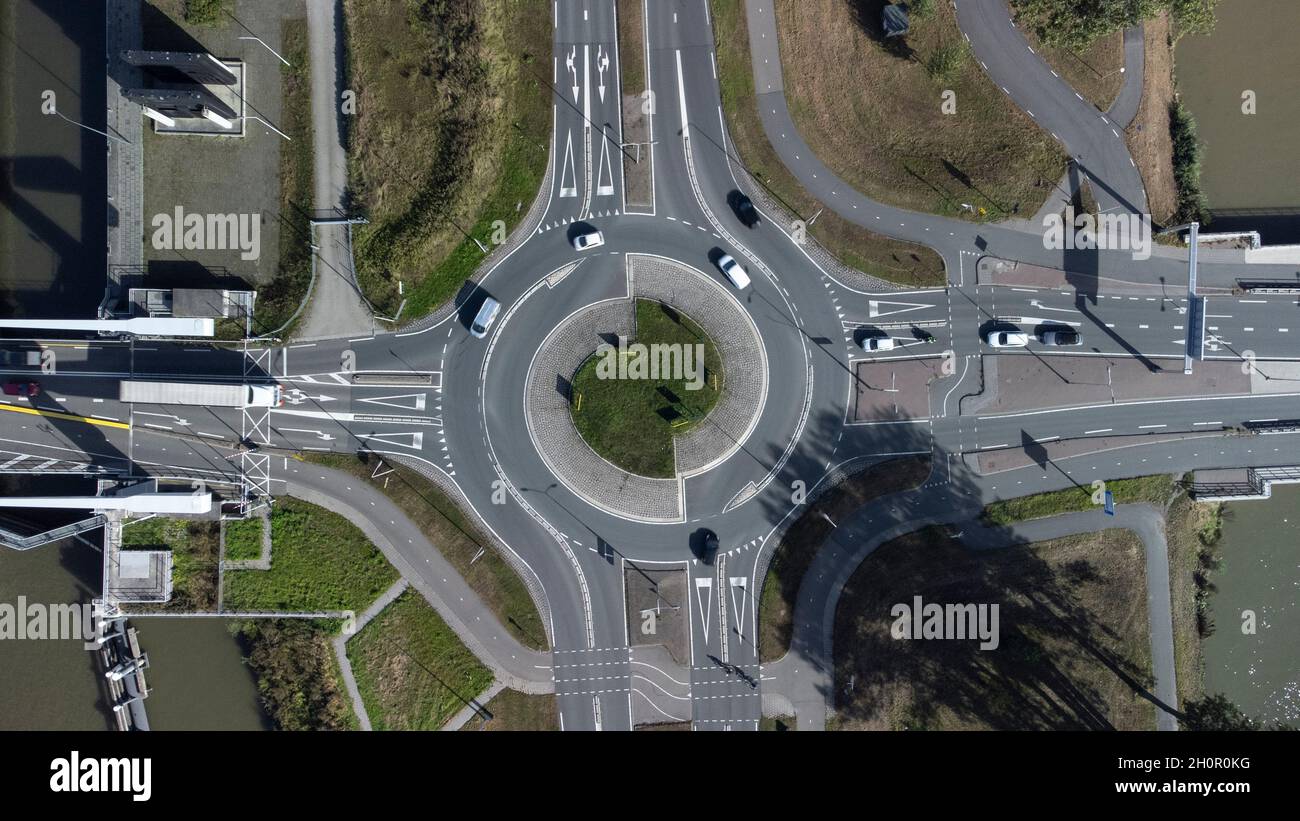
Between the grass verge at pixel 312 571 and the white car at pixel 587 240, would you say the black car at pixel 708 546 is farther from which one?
the grass verge at pixel 312 571

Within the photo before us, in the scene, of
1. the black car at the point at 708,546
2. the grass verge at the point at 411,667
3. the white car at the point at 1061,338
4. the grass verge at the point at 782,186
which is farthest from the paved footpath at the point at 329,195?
the white car at the point at 1061,338

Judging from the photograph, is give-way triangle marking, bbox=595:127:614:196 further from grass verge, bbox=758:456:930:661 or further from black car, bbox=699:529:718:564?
grass verge, bbox=758:456:930:661

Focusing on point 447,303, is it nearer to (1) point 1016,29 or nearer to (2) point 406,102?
(2) point 406,102

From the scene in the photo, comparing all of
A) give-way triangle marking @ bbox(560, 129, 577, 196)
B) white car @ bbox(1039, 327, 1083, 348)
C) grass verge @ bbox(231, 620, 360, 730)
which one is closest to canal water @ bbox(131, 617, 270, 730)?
grass verge @ bbox(231, 620, 360, 730)

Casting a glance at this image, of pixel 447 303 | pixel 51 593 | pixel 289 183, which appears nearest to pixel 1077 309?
pixel 447 303
